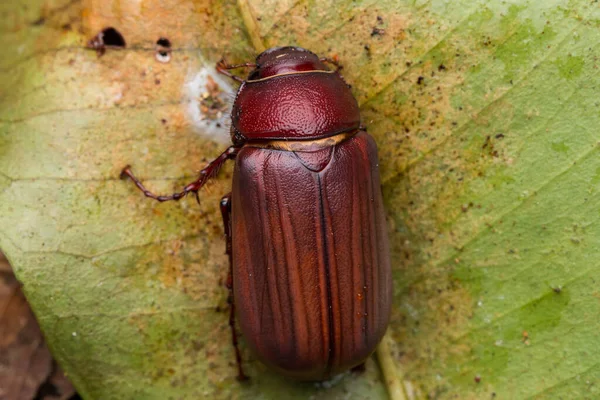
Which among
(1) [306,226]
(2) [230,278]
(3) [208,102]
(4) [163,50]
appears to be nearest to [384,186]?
(1) [306,226]

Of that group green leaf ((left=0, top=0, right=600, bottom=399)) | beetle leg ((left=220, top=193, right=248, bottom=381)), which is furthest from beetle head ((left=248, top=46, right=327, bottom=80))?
beetle leg ((left=220, top=193, right=248, bottom=381))

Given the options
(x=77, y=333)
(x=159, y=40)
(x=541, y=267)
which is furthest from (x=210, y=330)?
(x=541, y=267)

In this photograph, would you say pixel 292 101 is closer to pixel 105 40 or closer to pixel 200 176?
pixel 200 176

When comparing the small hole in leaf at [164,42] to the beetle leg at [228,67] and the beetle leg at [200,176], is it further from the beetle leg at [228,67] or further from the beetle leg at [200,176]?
the beetle leg at [200,176]

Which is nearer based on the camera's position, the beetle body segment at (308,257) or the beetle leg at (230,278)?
the beetle body segment at (308,257)

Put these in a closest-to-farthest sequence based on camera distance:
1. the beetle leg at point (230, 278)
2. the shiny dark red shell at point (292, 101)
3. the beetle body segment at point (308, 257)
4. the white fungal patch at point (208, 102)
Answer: the beetle body segment at point (308, 257) → the shiny dark red shell at point (292, 101) → the beetle leg at point (230, 278) → the white fungal patch at point (208, 102)

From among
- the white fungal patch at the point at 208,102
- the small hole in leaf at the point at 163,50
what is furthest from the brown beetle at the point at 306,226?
the small hole in leaf at the point at 163,50

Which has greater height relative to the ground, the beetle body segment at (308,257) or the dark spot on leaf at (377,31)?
the dark spot on leaf at (377,31)
